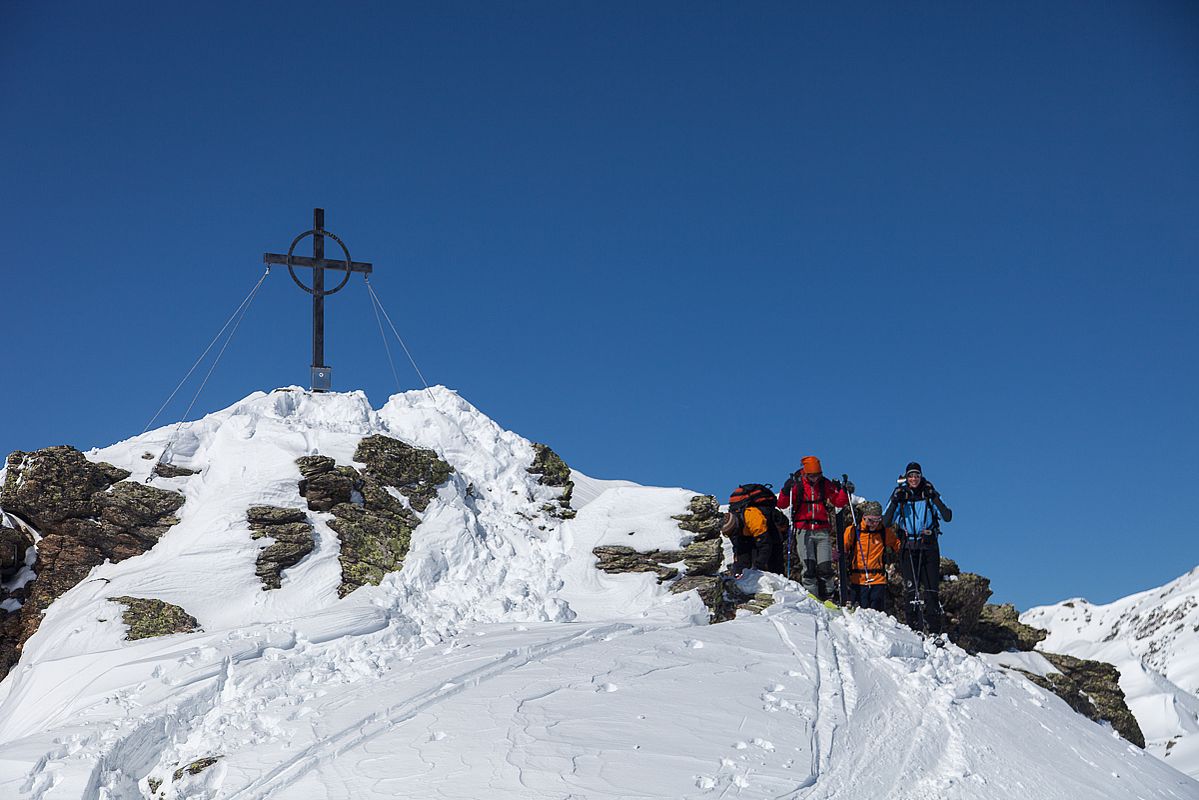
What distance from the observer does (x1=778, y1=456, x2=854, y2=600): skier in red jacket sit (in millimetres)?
15000

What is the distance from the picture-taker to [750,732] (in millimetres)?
9469

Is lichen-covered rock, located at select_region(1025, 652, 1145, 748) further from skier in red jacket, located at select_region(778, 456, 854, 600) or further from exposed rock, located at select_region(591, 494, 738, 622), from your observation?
exposed rock, located at select_region(591, 494, 738, 622)

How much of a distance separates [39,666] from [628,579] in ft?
26.1

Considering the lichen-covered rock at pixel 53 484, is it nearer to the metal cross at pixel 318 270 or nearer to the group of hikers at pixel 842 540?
the metal cross at pixel 318 270

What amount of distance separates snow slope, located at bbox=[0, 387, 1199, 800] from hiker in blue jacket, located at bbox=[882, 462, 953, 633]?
156 centimetres

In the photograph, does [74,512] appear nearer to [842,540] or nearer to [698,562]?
[698,562]

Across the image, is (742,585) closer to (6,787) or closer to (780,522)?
(780,522)

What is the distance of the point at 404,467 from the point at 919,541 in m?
8.47

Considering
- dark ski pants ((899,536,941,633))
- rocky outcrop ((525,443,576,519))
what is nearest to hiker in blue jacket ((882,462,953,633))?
dark ski pants ((899,536,941,633))

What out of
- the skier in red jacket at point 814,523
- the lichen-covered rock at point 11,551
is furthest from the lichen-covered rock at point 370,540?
the skier in red jacket at point 814,523

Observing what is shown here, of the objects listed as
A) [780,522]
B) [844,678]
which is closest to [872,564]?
[780,522]

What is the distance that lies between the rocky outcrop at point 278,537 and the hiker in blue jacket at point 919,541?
8.71 meters

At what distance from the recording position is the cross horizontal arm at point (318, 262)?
18250mm

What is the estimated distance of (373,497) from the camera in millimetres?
15812
